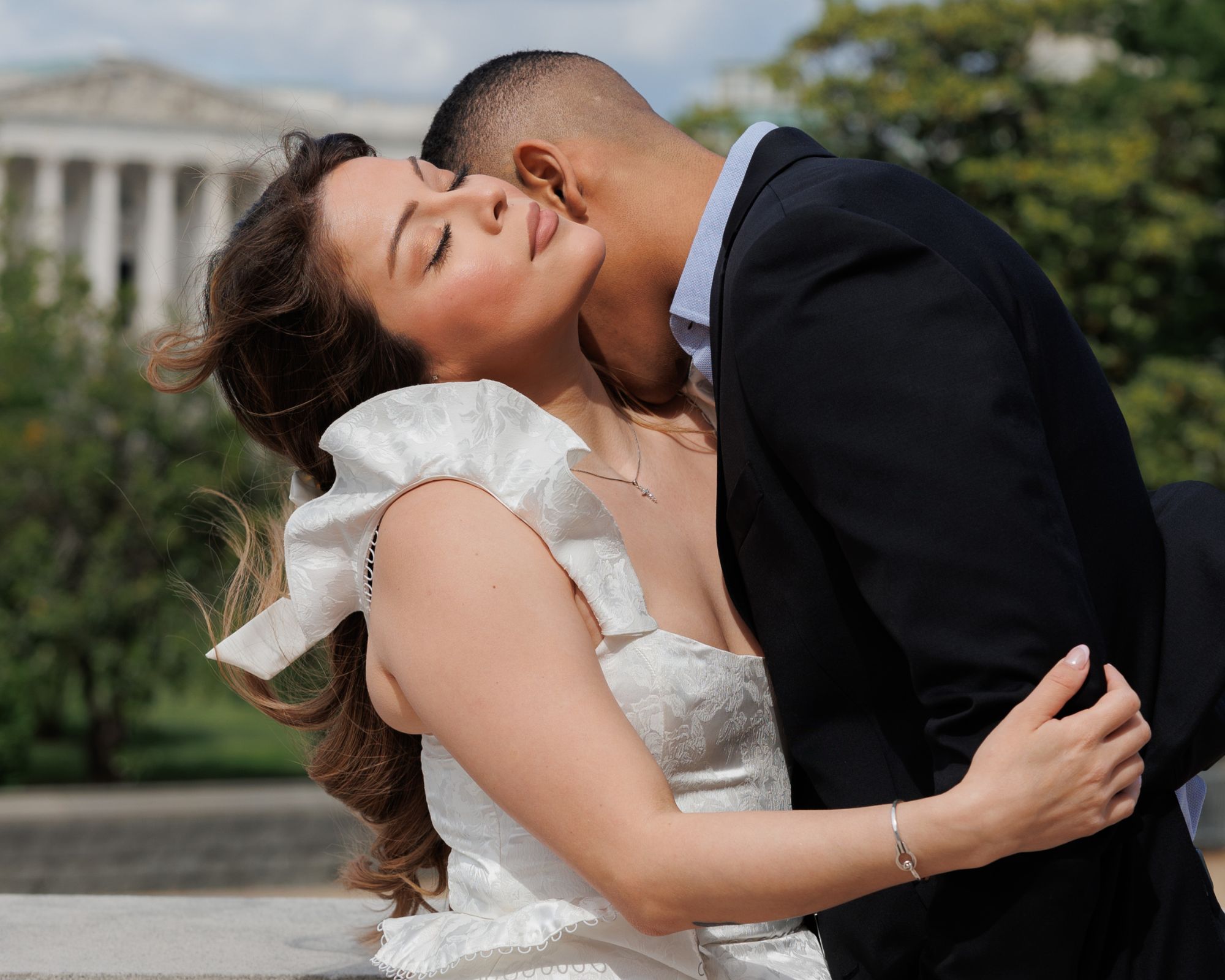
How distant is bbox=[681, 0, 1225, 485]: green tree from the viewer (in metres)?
12.5

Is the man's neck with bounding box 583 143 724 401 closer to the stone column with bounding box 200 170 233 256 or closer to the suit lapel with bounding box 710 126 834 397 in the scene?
the suit lapel with bounding box 710 126 834 397

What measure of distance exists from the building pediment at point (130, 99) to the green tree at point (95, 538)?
37.7 metres

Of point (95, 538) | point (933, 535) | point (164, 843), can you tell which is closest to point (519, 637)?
point (933, 535)

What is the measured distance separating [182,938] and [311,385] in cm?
124

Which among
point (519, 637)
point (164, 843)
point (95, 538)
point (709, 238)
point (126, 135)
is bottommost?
point (126, 135)

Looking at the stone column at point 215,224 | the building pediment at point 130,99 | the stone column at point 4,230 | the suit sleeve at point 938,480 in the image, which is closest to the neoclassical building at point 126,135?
the building pediment at point 130,99

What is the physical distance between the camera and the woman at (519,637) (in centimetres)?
166

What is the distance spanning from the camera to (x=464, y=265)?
2.19 metres

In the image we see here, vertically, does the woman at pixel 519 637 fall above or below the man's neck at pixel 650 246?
below

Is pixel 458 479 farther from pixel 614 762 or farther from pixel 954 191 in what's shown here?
pixel 954 191

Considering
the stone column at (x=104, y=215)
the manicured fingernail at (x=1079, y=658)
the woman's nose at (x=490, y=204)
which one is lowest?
the stone column at (x=104, y=215)

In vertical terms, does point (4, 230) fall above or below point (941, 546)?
below

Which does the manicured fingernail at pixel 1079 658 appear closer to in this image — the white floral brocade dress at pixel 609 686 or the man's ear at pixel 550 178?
the white floral brocade dress at pixel 609 686

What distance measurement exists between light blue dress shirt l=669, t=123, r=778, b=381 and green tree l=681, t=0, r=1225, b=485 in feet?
35.2
